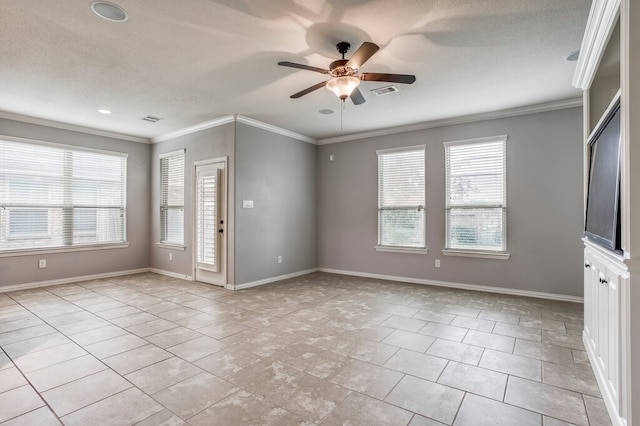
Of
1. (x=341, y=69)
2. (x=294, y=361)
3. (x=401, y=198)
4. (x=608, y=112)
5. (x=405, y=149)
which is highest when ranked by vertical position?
(x=341, y=69)

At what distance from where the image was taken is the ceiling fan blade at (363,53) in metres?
2.44

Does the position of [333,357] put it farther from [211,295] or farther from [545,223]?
[545,223]

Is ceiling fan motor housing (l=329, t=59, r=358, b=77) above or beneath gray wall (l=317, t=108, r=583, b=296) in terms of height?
above

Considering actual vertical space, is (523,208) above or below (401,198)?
below

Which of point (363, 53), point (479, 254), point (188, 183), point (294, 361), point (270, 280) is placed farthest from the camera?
point (188, 183)

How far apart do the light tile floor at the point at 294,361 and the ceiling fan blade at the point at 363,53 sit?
8.18ft

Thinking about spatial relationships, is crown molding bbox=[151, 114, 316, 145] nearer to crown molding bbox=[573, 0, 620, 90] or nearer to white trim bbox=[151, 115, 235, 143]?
white trim bbox=[151, 115, 235, 143]

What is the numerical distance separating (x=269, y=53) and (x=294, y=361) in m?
2.85

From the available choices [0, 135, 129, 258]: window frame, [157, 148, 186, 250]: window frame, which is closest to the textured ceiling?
[0, 135, 129, 258]: window frame

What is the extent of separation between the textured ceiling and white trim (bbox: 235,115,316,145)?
0.82ft

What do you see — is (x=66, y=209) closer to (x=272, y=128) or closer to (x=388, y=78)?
(x=272, y=128)

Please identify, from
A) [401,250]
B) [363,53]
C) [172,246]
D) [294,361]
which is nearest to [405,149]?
[401,250]

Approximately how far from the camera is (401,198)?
5898 mm

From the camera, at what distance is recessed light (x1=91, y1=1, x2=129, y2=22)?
241cm
